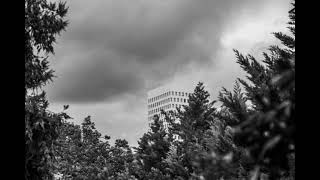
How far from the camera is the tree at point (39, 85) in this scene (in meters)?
17.7

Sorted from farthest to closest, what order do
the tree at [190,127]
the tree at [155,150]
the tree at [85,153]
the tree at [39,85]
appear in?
1. the tree at [85,153]
2. the tree at [155,150]
3. the tree at [190,127]
4. the tree at [39,85]

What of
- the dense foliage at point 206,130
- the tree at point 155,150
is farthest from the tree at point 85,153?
the tree at point 155,150

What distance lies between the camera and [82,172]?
61.6 meters

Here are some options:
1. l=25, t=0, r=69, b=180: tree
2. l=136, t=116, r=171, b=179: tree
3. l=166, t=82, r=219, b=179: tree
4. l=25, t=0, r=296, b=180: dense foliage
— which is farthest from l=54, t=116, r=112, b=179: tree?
l=25, t=0, r=69, b=180: tree

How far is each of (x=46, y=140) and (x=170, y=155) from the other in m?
13.4

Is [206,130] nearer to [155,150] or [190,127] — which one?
[190,127]

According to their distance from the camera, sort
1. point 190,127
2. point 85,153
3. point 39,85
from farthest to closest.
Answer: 1. point 85,153
2. point 190,127
3. point 39,85

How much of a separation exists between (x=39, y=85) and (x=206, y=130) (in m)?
12.8

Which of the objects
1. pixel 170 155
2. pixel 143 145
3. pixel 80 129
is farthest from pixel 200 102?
pixel 80 129

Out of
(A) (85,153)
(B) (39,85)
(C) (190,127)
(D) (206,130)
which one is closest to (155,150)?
(C) (190,127)

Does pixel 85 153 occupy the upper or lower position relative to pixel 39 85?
Answer: upper

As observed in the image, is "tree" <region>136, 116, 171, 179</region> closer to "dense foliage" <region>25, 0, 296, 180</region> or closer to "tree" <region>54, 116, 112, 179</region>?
"dense foliage" <region>25, 0, 296, 180</region>

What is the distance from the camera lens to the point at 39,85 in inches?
730

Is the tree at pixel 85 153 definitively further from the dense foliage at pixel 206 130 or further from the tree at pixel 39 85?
the tree at pixel 39 85
